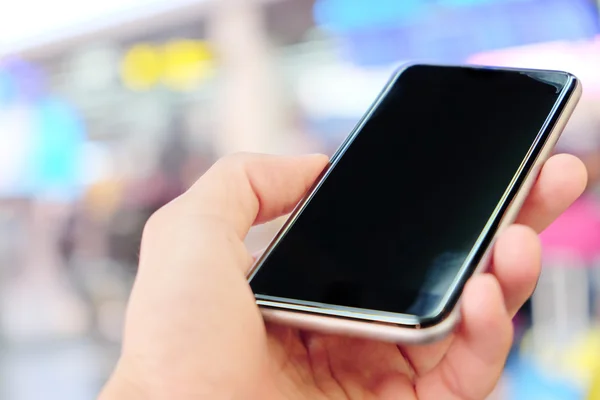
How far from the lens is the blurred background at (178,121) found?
66cm

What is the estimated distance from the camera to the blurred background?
66 centimetres

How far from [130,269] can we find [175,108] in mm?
244

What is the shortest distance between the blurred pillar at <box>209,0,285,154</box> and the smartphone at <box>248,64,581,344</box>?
0.42 m

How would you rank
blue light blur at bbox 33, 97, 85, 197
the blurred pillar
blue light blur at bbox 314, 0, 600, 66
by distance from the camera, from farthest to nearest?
1. blue light blur at bbox 33, 97, 85, 197
2. the blurred pillar
3. blue light blur at bbox 314, 0, 600, 66

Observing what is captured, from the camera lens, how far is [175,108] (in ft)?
3.12

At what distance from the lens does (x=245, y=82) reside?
2.91 ft

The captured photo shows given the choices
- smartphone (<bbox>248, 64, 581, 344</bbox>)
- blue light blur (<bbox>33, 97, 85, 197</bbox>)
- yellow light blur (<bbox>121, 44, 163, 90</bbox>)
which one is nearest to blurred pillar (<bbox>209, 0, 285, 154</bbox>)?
yellow light blur (<bbox>121, 44, 163, 90</bbox>)

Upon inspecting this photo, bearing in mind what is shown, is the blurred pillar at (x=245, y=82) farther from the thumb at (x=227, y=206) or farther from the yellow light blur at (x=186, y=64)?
the thumb at (x=227, y=206)

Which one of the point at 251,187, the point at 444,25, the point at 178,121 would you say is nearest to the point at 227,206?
the point at 251,187

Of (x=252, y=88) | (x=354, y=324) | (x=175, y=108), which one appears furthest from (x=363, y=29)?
(x=354, y=324)

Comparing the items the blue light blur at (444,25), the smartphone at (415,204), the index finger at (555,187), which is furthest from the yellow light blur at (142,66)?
the index finger at (555,187)

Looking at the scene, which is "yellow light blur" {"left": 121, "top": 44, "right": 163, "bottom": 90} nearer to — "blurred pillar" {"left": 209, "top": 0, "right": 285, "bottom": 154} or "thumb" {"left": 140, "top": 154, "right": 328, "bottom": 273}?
"blurred pillar" {"left": 209, "top": 0, "right": 285, "bottom": 154}

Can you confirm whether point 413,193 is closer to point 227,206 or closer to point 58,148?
point 227,206

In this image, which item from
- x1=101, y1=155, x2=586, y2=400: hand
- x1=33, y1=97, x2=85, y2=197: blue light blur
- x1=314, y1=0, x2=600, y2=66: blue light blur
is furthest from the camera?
x1=33, y1=97, x2=85, y2=197: blue light blur
